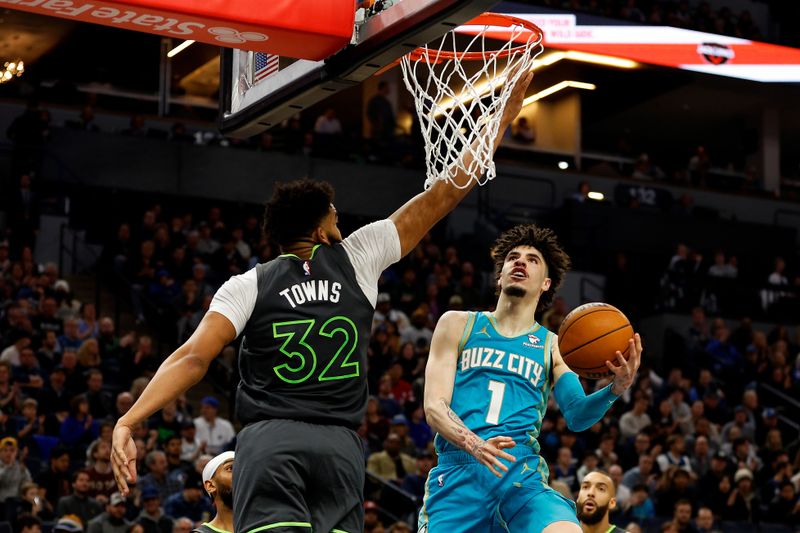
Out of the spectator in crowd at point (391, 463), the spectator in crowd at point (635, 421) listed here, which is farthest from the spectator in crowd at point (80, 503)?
the spectator in crowd at point (635, 421)

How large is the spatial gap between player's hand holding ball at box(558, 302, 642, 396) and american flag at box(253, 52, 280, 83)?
196 cm

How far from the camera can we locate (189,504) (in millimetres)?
11109

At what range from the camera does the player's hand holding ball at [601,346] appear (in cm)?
580

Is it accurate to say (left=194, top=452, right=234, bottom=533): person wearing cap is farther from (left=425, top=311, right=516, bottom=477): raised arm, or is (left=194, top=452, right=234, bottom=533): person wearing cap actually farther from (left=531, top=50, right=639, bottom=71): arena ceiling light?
(left=531, top=50, right=639, bottom=71): arena ceiling light

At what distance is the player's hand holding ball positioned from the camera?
19.0 ft

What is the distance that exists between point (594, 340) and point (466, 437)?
801 mm

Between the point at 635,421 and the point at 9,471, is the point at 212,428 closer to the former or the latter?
the point at 9,471

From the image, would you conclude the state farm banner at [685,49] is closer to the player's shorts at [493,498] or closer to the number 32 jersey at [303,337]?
the player's shorts at [493,498]

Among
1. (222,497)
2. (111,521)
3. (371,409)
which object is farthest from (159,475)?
(222,497)

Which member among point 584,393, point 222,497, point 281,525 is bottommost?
point 222,497

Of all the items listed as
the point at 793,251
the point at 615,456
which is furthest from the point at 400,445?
the point at 793,251

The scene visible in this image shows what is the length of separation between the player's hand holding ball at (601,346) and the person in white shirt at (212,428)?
7324 millimetres

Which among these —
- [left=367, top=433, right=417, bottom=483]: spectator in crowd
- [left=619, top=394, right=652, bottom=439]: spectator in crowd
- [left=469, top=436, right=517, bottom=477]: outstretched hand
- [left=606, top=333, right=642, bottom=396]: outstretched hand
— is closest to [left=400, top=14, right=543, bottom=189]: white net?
[left=606, top=333, right=642, bottom=396]: outstretched hand

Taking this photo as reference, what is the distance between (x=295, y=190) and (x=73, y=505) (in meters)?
6.83
